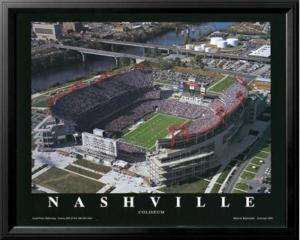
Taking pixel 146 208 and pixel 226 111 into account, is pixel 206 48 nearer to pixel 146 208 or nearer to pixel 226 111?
pixel 226 111

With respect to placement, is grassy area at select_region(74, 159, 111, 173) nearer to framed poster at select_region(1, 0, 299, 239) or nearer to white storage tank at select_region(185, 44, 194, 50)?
framed poster at select_region(1, 0, 299, 239)

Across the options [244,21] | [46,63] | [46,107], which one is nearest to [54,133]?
[46,107]

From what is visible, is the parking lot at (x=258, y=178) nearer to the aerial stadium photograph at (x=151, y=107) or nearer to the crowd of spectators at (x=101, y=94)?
the aerial stadium photograph at (x=151, y=107)

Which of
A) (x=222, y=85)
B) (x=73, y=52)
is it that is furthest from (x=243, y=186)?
(x=73, y=52)

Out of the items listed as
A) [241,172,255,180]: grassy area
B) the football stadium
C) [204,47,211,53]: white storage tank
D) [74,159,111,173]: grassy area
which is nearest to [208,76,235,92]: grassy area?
the football stadium

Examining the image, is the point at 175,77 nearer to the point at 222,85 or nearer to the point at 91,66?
the point at 222,85

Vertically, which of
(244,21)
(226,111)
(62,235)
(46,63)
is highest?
(244,21)
